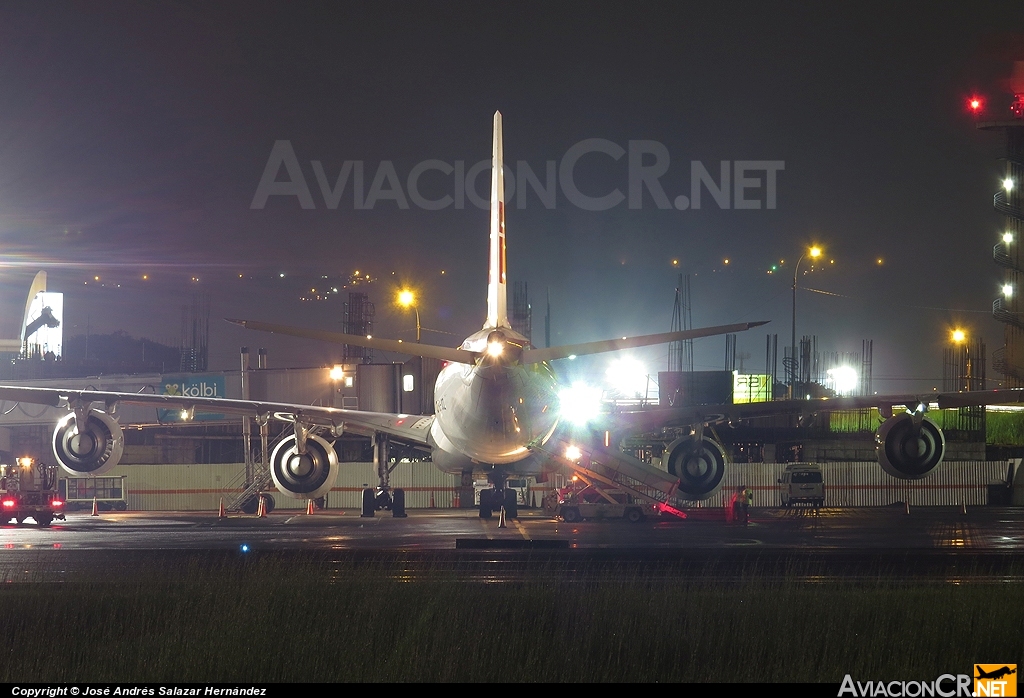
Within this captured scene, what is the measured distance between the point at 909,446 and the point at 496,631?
95.6 ft

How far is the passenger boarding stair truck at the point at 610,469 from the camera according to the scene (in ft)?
142

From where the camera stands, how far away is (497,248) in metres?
36.8

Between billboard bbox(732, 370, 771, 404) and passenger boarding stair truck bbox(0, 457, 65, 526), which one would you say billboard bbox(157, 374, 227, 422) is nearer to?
passenger boarding stair truck bbox(0, 457, 65, 526)

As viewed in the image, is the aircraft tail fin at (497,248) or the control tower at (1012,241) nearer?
the aircraft tail fin at (497,248)

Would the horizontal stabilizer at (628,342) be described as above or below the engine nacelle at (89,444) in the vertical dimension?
above

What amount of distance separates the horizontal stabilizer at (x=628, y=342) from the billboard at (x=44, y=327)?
8582cm

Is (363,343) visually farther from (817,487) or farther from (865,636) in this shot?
(817,487)

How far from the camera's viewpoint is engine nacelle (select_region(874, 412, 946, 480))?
141ft

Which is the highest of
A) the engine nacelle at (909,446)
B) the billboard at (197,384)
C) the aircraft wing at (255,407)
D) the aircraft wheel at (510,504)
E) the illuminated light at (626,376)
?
the illuminated light at (626,376)

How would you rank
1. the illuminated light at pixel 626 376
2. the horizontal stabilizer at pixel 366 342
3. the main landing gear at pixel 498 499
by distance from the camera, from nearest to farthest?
the horizontal stabilizer at pixel 366 342 < the main landing gear at pixel 498 499 < the illuminated light at pixel 626 376

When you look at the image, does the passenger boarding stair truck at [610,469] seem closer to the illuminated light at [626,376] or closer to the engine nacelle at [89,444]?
the engine nacelle at [89,444]

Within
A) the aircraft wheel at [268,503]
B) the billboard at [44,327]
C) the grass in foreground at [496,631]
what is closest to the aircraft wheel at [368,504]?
the aircraft wheel at [268,503]

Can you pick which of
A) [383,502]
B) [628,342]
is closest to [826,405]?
[628,342]

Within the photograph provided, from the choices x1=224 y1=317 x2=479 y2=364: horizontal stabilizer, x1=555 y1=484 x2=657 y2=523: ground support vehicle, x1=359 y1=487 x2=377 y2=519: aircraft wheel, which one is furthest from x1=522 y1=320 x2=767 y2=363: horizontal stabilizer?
x1=359 y1=487 x2=377 y2=519: aircraft wheel
